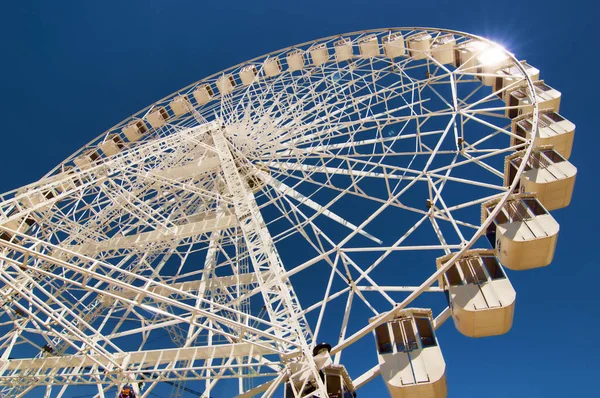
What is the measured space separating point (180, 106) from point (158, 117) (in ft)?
4.26

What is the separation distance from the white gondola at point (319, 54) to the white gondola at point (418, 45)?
4.15m

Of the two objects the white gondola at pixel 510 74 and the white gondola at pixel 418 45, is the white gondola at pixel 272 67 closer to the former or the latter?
the white gondola at pixel 418 45

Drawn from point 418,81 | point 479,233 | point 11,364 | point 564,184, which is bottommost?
point 11,364

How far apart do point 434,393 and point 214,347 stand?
4.15 meters

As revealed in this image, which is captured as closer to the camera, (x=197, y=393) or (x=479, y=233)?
(x=479, y=233)

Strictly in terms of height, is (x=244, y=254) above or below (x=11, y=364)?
above

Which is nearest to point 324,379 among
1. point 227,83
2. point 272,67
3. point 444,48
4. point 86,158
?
point 444,48

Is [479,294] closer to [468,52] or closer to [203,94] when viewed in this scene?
[468,52]

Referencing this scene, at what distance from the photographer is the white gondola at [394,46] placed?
65.2 feet

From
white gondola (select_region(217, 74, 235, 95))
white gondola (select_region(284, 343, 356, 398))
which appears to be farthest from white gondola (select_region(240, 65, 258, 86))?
white gondola (select_region(284, 343, 356, 398))

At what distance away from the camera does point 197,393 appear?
38.4 ft

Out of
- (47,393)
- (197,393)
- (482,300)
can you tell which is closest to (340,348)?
(482,300)

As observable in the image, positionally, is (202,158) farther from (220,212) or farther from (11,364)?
(11,364)

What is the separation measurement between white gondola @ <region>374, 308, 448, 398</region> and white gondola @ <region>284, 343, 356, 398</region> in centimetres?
88
